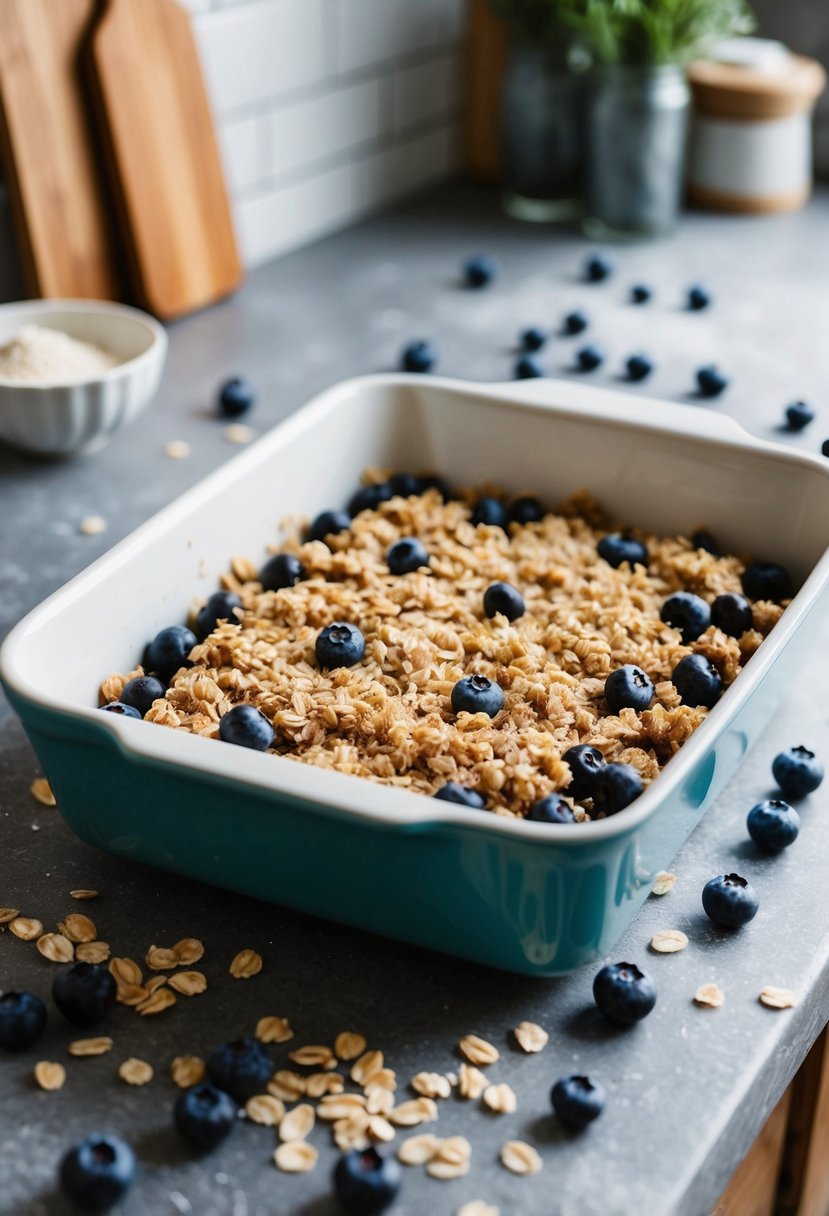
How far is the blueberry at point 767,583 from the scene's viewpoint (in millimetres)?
1048

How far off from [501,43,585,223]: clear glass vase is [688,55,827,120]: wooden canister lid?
7.1 inches

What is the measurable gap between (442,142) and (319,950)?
5.37 feet

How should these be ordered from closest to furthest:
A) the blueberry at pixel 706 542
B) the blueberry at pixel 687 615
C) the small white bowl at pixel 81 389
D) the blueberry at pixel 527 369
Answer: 1. the blueberry at pixel 687 615
2. the blueberry at pixel 706 542
3. the small white bowl at pixel 81 389
4. the blueberry at pixel 527 369

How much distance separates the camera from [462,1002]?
77cm

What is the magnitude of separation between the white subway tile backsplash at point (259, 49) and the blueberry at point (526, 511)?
2.65 feet

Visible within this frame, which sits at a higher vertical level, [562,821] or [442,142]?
[562,821]

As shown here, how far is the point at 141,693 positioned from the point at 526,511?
39cm

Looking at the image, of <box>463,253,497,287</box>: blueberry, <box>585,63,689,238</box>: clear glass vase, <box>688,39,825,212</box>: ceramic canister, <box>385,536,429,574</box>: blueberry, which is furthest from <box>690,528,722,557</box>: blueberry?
<box>688,39,825,212</box>: ceramic canister

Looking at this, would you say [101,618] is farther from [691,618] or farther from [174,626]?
[691,618]

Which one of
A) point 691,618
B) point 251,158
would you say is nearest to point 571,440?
point 691,618

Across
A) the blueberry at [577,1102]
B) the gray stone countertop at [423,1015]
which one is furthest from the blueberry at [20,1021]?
the blueberry at [577,1102]

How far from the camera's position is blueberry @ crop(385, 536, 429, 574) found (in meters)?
1.07

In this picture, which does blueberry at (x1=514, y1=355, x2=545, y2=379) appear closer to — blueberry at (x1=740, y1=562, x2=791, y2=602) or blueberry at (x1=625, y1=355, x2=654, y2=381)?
blueberry at (x1=625, y1=355, x2=654, y2=381)

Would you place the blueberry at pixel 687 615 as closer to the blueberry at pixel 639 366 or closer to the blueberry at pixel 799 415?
the blueberry at pixel 799 415
